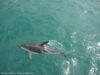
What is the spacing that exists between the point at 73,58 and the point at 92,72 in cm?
193

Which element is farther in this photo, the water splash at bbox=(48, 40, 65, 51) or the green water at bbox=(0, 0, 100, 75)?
the water splash at bbox=(48, 40, 65, 51)

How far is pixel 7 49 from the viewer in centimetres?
1534

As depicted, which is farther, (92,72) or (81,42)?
(81,42)

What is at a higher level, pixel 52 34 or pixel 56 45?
pixel 52 34

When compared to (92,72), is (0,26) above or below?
above

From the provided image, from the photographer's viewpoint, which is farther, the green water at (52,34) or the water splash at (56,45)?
the water splash at (56,45)

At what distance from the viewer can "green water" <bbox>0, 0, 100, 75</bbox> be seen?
14214 mm

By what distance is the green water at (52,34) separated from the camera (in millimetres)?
14214

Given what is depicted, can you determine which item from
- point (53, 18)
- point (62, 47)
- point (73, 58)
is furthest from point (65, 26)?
point (73, 58)

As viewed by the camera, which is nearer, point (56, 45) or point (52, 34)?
point (56, 45)

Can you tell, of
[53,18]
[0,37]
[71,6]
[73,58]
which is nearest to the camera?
[73,58]

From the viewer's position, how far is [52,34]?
17203 millimetres

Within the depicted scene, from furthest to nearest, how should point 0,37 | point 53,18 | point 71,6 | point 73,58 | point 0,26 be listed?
1. point 71,6
2. point 53,18
3. point 0,26
4. point 0,37
5. point 73,58

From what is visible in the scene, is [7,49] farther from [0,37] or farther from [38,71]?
[38,71]
